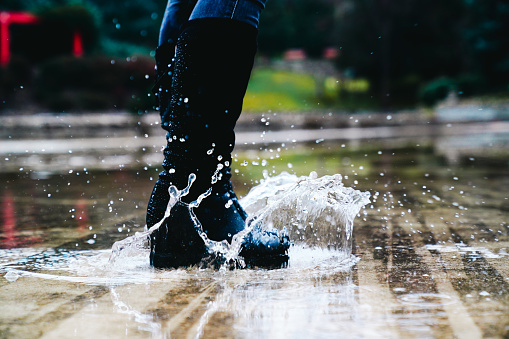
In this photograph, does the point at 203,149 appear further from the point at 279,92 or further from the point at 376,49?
the point at 376,49

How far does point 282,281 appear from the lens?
181 cm

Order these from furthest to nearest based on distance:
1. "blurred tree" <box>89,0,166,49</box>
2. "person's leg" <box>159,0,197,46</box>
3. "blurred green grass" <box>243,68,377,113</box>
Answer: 1. "blurred tree" <box>89,0,166,49</box>
2. "blurred green grass" <box>243,68,377,113</box>
3. "person's leg" <box>159,0,197,46</box>

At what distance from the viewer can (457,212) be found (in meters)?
3.19

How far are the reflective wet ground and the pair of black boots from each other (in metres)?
0.08

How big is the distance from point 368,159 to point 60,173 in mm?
3195

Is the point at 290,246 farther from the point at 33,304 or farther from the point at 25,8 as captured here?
the point at 25,8

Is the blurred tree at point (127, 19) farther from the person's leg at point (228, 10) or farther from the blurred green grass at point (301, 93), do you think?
the person's leg at point (228, 10)

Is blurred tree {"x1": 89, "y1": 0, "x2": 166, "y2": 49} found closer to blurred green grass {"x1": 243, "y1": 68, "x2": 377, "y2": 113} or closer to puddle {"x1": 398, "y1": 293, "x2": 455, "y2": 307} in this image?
blurred green grass {"x1": 243, "y1": 68, "x2": 377, "y2": 113}

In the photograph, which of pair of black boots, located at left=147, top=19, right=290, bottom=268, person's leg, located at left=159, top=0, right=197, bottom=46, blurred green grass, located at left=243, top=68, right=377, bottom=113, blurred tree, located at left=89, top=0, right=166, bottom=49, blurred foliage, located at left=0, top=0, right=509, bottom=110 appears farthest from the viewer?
blurred tree, located at left=89, top=0, right=166, bottom=49

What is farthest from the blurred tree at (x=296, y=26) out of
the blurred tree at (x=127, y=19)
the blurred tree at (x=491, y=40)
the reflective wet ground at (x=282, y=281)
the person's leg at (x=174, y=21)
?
the person's leg at (x=174, y=21)

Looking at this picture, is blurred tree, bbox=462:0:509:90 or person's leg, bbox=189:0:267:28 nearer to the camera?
person's leg, bbox=189:0:267:28

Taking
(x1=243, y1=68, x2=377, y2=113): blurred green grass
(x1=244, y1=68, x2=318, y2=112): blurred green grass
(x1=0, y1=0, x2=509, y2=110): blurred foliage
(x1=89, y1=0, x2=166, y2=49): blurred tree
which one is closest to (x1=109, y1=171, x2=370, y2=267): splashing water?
(x1=244, y1=68, x2=318, y2=112): blurred green grass

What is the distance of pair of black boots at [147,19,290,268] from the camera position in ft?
6.63

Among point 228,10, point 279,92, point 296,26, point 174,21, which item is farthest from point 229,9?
point 296,26
